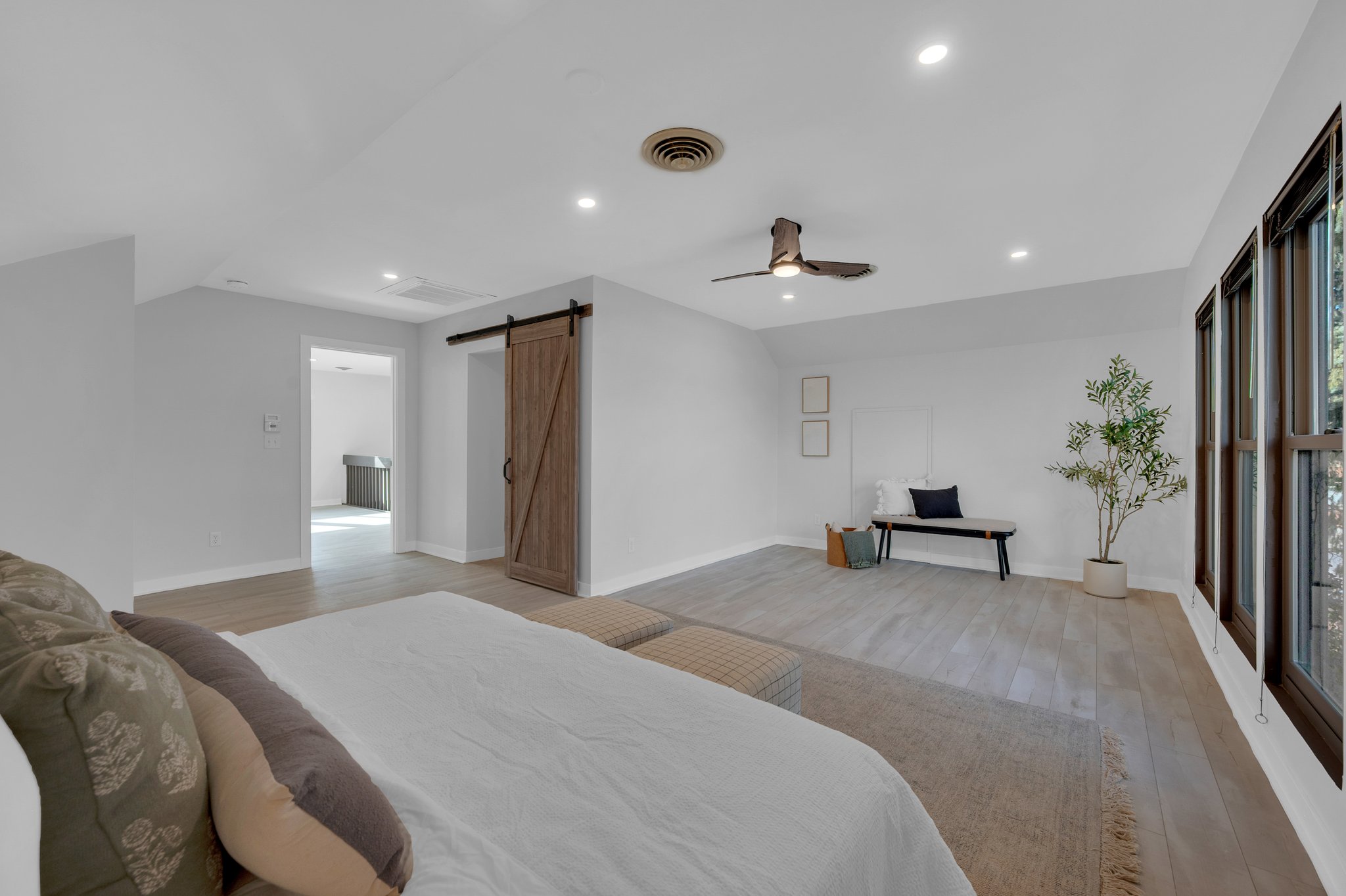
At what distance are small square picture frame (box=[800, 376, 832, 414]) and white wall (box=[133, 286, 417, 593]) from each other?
16.8ft

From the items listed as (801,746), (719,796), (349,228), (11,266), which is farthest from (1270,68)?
(11,266)

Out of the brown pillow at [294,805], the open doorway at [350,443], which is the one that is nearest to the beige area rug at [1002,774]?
the brown pillow at [294,805]

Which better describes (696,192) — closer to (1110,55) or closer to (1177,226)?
(1110,55)

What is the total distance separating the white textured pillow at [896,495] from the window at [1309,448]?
12.4 feet

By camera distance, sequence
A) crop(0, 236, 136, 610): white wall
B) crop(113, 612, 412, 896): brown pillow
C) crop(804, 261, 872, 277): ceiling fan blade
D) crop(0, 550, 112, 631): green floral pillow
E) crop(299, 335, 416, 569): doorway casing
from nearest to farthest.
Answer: crop(113, 612, 412, 896): brown pillow < crop(0, 550, 112, 631): green floral pillow < crop(0, 236, 136, 610): white wall < crop(804, 261, 872, 277): ceiling fan blade < crop(299, 335, 416, 569): doorway casing

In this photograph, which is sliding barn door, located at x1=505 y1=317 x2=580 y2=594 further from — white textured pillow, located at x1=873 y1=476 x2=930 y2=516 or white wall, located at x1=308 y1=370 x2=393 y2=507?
white wall, located at x1=308 y1=370 x2=393 y2=507

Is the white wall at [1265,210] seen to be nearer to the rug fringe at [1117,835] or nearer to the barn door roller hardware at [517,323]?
the rug fringe at [1117,835]

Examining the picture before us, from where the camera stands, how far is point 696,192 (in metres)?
3.05

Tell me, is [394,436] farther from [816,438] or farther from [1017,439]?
[1017,439]

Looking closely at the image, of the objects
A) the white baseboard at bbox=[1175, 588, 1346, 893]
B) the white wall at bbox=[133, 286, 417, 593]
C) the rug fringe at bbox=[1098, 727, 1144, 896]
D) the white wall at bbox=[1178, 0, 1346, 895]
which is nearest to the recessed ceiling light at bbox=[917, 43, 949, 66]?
the white wall at bbox=[1178, 0, 1346, 895]

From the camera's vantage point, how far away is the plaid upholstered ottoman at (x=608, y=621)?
2375 millimetres

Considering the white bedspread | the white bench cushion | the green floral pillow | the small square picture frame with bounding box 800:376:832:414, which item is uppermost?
the small square picture frame with bounding box 800:376:832:414

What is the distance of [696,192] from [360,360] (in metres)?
7.88

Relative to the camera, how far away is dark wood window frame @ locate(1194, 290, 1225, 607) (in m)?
3.60
